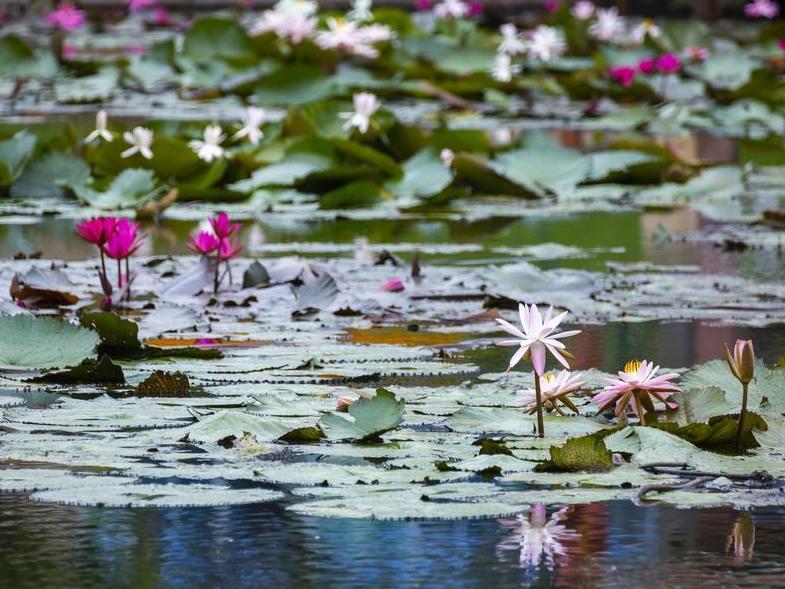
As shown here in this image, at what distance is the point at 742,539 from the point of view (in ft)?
7.66

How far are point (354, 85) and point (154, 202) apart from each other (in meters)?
4.46

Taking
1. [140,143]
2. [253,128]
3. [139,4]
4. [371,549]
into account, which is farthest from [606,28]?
[371,549]

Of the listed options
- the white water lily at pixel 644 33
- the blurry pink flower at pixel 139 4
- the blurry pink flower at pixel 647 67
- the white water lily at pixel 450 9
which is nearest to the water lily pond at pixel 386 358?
the blurry pink flower at pixel 647 67

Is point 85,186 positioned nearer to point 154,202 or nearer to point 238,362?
point 154,202

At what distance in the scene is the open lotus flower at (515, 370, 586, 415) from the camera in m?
2.95

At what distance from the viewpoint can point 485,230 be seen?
19.5ft

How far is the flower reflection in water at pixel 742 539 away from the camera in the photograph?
2277 mm

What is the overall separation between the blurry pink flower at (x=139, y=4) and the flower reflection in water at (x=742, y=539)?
1431 centimetres

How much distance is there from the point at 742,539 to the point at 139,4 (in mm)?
14818

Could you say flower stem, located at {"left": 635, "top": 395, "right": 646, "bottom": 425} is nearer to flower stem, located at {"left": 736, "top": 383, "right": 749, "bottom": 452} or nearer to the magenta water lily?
flower stem, located at {"left": 736, "top": 383, "right": 749, "bottom": 452}

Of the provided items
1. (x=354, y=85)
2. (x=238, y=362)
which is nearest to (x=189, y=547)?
(x=238, y=362)

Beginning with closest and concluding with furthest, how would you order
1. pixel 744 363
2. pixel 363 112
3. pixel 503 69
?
pixel 744 363
pixel 363 112
pixel 503 69

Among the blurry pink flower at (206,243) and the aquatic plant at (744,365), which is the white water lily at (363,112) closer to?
the blurry pink flower at (206,243)

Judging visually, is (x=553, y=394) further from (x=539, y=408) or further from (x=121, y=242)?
(x=121, y=242)
